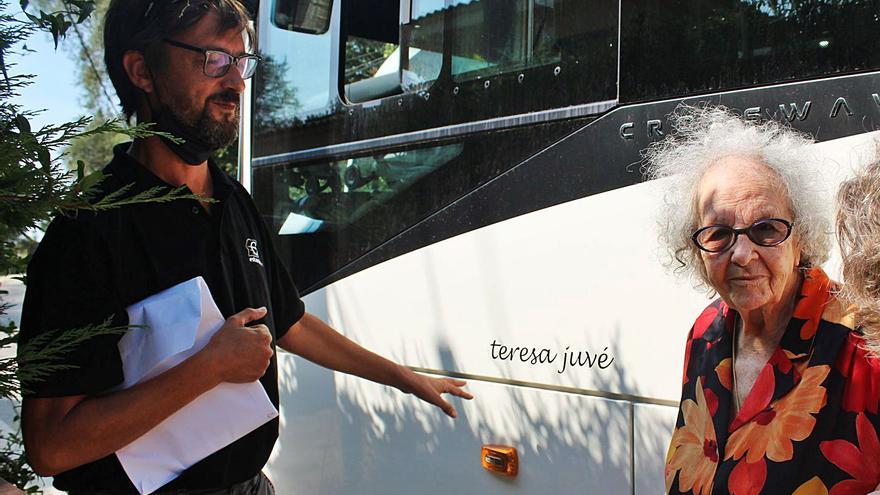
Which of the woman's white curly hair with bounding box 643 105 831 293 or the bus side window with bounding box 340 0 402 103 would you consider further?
the bus side window with bounding box 340 0 402 103

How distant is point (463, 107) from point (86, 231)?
1.55 meters

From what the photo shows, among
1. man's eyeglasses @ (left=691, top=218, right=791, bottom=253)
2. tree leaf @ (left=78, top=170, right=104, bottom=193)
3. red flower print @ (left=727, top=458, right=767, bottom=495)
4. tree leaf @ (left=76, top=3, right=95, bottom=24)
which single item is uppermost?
tree leaf @ (left=76, top=3, right=95, bottom=24)

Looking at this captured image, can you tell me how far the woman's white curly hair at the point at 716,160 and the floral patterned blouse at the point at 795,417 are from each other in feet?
0.38

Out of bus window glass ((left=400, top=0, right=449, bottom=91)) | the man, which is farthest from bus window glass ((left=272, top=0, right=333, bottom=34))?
the man

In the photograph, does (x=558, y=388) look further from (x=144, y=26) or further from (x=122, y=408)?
(x=144, y=26)

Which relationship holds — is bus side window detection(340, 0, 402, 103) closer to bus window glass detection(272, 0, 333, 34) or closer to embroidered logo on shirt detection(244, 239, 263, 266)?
bus window glass detection(272, 0, 333, 34)

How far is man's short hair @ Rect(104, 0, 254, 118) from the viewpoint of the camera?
2104 millimetres

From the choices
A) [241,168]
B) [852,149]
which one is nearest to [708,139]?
[852,149]

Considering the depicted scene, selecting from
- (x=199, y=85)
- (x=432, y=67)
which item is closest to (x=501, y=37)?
(x=432, y=67)

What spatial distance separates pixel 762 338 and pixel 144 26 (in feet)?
5.31

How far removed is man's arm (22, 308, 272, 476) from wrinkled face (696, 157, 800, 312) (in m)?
1.02

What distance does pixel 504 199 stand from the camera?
2926 millimetres

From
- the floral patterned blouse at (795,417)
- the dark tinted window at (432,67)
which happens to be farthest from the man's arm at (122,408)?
the dark tinted window at (432,67)

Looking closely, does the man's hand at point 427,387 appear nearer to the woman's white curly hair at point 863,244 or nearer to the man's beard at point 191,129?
the man's beard at point 191,129
